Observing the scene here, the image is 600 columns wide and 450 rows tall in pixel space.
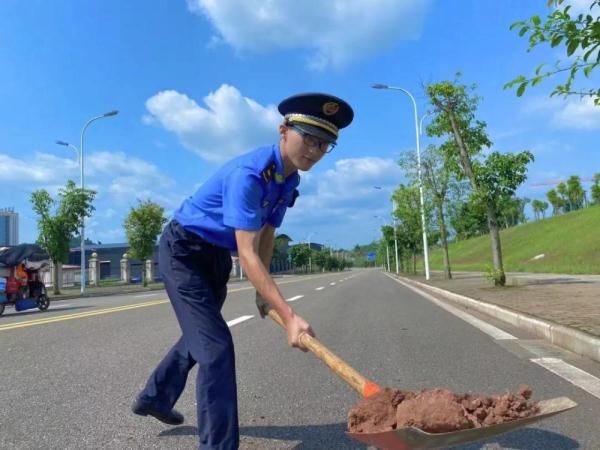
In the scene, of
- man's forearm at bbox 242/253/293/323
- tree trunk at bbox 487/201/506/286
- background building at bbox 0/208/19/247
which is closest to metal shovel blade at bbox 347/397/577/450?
man's forearm at bbox 242/253/293/323

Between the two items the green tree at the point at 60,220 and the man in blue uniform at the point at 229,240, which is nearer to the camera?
the man in blue uniform at the point at 229,240

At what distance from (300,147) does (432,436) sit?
148 cm

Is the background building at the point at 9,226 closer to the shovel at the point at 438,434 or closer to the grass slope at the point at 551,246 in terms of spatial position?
the grass slope at the point at 551,246

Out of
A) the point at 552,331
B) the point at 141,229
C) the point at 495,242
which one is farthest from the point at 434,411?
the point at 141,229

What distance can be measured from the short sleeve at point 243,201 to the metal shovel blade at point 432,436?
3.46ft

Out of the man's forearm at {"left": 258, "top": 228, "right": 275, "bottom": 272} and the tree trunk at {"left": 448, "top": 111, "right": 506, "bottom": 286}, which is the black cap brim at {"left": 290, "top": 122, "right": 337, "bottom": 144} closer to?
the man's forearm at {"left": 258, "top": 228, "right": 275, "bottom": 272}

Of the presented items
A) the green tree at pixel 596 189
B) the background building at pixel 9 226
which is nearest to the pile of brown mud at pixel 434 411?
the green tree at pixel 596 189

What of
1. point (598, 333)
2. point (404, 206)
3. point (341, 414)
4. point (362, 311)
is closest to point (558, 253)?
point (404, 206)

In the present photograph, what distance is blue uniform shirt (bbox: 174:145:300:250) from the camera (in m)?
2.65

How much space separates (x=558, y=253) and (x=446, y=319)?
4168 cm

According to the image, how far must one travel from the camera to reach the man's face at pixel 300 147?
9.21 feet

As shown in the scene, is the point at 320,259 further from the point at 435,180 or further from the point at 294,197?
the point at 294,197

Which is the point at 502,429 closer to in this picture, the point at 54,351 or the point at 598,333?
the point at 598,333

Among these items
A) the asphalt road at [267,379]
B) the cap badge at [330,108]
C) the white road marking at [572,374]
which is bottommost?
the white road marking at [572,374]
